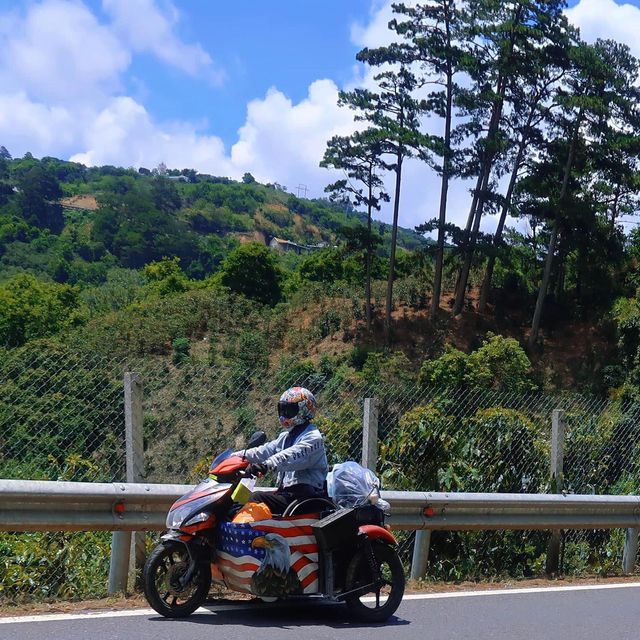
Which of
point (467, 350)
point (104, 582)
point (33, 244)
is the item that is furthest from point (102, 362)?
point (33, 244)

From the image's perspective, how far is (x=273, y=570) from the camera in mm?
6328

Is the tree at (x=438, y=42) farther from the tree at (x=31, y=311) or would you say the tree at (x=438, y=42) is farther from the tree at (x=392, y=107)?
the tree at (x=31, y=311)

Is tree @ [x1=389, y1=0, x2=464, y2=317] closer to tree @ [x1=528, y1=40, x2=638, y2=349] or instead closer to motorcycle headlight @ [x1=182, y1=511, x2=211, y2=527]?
tree @ [x1=528, y1=40, x2=638, y2=349]

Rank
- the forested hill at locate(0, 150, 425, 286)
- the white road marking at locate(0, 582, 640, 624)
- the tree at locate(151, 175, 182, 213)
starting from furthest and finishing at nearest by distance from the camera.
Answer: the tree at locate(151, 175, 182, 213)
the forested hill at locate(0, 150, 425, 286)
the white road marking at locate(0, 582, 640, 624)

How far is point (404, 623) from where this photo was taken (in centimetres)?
670

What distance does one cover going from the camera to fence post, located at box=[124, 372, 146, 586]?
7148 mm

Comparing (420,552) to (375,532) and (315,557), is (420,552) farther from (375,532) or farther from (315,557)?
(315,557)

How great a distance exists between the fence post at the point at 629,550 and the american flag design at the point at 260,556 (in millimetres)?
4757

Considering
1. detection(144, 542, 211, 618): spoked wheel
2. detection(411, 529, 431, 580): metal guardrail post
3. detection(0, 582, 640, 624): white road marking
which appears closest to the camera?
detection(0, 582, 640, 624): white road marking

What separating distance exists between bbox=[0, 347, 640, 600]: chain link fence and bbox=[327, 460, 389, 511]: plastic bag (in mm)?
1206

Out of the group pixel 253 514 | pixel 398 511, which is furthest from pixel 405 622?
pixel 398 511

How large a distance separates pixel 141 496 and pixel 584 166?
1520 inches

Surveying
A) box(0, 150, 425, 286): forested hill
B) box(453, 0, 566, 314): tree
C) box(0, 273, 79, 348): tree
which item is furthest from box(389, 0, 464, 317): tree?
box(0, 150, 425, 286): forested hill

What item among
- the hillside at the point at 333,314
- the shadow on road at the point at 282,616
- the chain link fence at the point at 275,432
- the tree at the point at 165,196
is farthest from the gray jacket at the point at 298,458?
the tree at the point at 165,196
